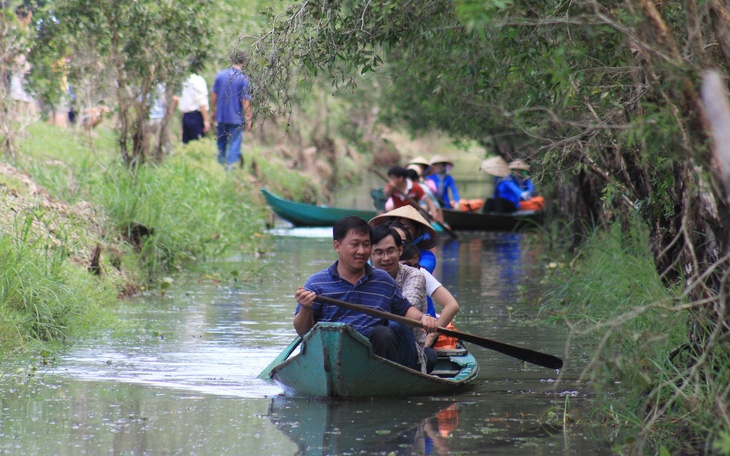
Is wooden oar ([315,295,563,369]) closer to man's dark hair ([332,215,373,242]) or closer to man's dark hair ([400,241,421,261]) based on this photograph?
man's dark hair ([332,215,373,242])

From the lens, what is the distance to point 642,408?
4.97 metres

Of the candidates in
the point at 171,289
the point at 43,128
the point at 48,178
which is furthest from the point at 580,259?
the point at 43,128

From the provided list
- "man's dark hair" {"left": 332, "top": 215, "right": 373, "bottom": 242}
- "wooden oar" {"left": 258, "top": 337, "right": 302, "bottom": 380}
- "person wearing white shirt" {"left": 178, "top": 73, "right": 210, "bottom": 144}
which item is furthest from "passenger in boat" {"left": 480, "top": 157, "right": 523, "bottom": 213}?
"man's dark hair" {"left": 332, "top": 215, "right": 373, "bottom": 242}

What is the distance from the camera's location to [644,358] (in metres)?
5.04

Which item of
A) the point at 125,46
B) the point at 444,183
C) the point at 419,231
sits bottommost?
the point at 419,231

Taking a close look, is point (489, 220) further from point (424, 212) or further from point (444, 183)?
point (424, 212)

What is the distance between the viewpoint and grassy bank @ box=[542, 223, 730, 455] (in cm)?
407

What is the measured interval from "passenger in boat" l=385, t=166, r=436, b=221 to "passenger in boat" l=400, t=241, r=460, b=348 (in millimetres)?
6920

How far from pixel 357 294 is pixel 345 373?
52 centimetres

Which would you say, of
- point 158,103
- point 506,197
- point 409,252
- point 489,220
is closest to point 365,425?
point 409,252

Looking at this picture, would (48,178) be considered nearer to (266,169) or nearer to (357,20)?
(357,20)

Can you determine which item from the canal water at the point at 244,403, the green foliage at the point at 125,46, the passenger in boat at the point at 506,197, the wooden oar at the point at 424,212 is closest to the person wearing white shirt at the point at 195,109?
the wooden oar at the point at 424,212

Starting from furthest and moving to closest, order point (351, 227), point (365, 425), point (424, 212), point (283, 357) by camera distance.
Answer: point (424, 212), point (283, 357), point (351, 227), point (365, 425)

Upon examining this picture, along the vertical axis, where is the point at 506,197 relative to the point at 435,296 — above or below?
above
